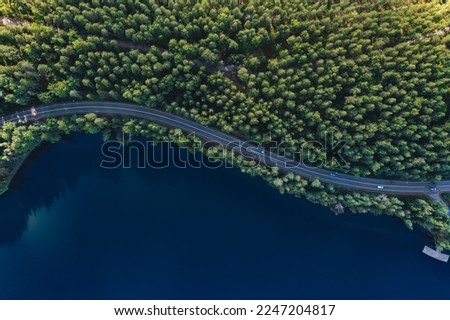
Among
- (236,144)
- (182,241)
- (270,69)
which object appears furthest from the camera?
(182,241)

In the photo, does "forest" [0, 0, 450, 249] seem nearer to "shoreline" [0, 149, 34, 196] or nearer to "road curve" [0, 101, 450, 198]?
"road curve" [0, 101, 450, 198]

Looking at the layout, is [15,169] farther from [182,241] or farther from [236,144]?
[236,144]

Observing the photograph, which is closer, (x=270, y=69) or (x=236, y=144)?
(x=270, y=69)

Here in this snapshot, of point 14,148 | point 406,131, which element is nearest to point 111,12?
point 14,148

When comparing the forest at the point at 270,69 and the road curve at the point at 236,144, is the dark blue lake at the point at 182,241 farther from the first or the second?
the forest at the point at 270,69

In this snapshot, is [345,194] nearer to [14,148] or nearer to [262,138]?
[262,138]
